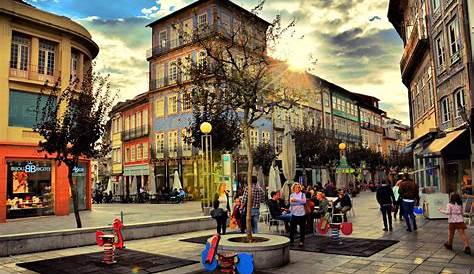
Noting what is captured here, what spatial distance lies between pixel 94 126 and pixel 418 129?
73.5 ft

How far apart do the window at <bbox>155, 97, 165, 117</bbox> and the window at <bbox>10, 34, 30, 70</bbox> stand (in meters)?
18.3

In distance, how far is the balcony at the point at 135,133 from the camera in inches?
1677

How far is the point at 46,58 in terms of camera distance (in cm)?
2342

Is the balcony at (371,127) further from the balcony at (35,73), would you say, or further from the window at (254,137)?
the balcony at (35,73)

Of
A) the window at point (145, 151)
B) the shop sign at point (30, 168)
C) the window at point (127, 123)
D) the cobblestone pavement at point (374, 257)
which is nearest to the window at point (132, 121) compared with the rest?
the window at point (127, 123)

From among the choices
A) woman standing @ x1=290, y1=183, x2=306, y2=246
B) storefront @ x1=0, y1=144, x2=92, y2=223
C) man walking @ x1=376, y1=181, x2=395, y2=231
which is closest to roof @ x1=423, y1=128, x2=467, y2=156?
man walking @ x1=376, y1=181, x2=395, y2=231

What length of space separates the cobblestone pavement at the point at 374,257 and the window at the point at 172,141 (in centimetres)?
2636

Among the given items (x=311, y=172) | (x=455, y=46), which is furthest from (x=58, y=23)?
(x=311, y=172)

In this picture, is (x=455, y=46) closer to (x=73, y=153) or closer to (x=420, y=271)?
(x=420, y=271)

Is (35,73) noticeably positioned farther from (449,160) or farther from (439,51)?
(449,160)

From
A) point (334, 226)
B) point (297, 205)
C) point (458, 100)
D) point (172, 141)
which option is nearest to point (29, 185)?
point (297, 205)

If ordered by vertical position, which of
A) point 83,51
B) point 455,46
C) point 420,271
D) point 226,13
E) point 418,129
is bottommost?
point 420,271

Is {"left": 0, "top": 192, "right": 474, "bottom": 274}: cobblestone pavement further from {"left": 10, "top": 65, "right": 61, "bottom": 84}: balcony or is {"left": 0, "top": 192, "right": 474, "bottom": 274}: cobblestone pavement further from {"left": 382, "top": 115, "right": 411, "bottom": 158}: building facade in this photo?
{"left": 382, "top": 115, "right": 411, "bottom": 158}: building facade

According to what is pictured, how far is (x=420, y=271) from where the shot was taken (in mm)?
7266
